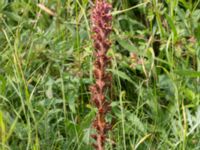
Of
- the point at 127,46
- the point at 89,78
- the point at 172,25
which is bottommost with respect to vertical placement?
the point at 89,78

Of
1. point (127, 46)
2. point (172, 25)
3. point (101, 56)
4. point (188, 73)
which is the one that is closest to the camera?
point (101, 56)

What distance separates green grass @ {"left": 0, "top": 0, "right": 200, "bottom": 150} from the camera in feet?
7.18

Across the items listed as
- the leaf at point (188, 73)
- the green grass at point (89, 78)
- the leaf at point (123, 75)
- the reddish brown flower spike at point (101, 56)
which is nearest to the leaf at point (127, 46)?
the green grass at point (89, 78)

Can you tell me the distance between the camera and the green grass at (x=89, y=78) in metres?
2.19

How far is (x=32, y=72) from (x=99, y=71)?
114 cm

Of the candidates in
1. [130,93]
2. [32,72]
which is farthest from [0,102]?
[130,93]

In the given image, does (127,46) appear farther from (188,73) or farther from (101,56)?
(101,56)

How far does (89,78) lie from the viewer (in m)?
2.48

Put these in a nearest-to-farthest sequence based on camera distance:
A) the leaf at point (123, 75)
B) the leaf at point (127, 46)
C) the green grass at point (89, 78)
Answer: the green grass at point (89, 78) → the leaf at point (123, 75) → the leaf at point (127, 46)

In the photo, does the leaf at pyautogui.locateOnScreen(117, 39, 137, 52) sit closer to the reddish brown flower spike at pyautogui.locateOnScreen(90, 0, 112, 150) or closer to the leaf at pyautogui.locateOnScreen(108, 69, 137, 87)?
the leaf at pyautogui.locateOnScreen(108, 69, 137, 87)

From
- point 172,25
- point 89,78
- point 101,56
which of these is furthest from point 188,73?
point 101,56

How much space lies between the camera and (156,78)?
2502 mm

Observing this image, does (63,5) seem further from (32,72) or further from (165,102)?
(165,102)

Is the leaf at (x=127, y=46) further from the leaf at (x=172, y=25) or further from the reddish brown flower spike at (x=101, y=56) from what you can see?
the reddish brown flower spike at (x=101, y=56)
